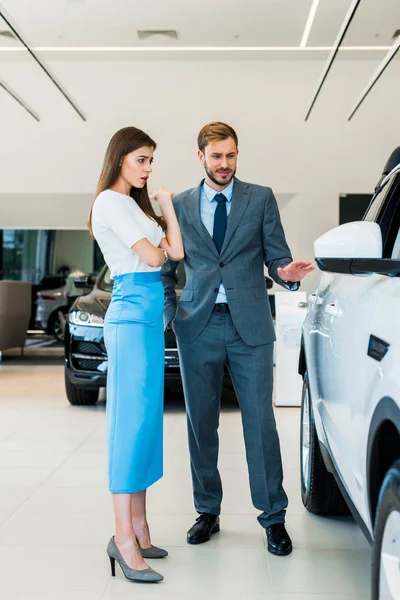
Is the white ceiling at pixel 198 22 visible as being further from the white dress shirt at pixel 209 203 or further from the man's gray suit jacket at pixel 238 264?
the man's gray suit jacket at pixel 238 264

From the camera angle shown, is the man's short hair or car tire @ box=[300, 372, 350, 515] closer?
the man's short hair

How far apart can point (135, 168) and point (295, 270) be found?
699 mm

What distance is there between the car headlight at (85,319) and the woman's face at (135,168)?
3542mm

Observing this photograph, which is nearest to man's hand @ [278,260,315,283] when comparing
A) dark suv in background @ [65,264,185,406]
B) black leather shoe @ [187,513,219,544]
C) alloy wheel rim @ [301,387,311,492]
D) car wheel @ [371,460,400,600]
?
alloy wheel rim @ [301,387,311,492]

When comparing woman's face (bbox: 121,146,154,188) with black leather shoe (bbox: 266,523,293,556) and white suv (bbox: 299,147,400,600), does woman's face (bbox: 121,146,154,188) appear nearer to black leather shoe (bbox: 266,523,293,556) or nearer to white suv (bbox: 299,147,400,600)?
white suv (bbox: 299,147,400,600)

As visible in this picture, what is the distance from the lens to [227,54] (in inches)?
384

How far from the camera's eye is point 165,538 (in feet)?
9.96

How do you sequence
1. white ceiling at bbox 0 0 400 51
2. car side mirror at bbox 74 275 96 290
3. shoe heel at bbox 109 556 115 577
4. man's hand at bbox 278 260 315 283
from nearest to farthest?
Result: shoe heel at bbox 109 556 115 577
man's hand at bbox 278 260 315 283
car side mirror at bbox 74 275 96 290
white ceiling at bbox 0 0 400 51

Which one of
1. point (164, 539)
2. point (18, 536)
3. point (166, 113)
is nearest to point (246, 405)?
point (164, 539)

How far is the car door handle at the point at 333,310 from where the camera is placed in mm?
2320

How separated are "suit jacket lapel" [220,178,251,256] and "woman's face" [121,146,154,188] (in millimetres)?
458

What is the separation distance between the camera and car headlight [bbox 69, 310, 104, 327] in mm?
6150

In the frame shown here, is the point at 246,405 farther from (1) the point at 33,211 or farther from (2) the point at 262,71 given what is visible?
(1) the point at 33,211

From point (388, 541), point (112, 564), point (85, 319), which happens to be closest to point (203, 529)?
point (112, 564)
